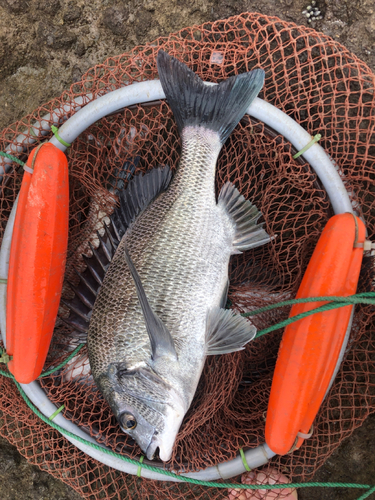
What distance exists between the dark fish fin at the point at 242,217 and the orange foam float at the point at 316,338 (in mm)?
316

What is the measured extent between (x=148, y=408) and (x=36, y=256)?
841 mm

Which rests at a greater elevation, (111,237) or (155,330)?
(111,237)

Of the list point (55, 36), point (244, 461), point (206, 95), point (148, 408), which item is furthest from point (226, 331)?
point (55, 36)

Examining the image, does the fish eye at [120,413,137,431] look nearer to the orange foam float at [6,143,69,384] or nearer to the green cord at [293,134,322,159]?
the orange foam float at [6,143,69,384]

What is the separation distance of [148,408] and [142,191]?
1017mm

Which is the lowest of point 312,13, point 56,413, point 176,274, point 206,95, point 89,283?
point 56,413

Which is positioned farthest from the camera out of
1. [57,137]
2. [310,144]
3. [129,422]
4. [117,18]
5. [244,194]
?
[117,18]

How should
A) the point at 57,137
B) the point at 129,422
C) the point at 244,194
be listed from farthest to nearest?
the point at 244,194 → the point at 57,137 → the point at 129,422

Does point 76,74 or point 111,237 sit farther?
point 76,74

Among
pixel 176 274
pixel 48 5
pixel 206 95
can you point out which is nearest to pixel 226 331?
pixel 176 274

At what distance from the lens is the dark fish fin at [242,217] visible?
1.92 metres

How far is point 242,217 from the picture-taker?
194 centimetres

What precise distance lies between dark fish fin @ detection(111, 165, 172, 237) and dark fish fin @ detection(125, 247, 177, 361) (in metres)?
0.33

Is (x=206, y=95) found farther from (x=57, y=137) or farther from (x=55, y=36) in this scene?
(x=55, y=36)
